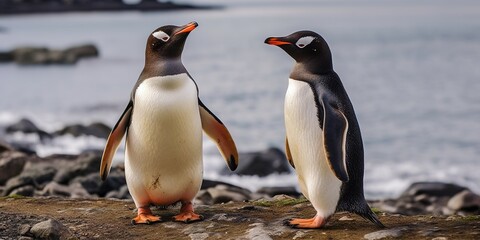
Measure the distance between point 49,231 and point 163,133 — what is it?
1.00 meters

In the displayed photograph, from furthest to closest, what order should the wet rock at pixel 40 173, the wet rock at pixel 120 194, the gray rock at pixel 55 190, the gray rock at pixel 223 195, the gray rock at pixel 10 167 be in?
the gray rock at pixel 10 167 < the wet rock at pixel 40 173 < the wet rock at pixel 120 194 < the gray rock at pixel 55 190 < the gray rock at pixel 223 195

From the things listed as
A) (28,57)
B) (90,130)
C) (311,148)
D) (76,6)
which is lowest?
(76,6)

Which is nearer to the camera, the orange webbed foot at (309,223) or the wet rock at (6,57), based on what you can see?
the orange webbed foot at (309,223)

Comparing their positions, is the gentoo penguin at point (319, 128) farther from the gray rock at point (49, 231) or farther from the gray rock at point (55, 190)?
the gray rock at point (55, 190)

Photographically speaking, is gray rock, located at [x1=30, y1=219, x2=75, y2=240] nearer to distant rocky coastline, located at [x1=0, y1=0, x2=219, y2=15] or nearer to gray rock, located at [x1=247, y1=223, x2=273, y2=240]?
gray rock, located at [x1=247, y1=223, x2=273, y2=240]

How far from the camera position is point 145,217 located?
5.87 metres

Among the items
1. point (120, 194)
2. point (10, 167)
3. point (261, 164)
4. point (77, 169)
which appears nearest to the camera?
point (120, 194)

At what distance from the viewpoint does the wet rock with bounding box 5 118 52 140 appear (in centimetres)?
1759

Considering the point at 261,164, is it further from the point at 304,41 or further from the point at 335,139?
the point at 335,139

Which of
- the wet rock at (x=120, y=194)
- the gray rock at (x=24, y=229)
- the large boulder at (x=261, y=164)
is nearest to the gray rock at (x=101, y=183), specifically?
the wet rock at (x=120, y=194)

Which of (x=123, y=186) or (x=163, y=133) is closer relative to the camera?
(x=163, y=133)

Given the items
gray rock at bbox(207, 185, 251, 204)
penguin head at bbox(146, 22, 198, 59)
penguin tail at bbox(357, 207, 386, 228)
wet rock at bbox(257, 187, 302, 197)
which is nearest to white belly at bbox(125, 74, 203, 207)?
penguin head at bbox(146, 22, 198, 59)

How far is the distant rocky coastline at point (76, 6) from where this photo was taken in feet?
368

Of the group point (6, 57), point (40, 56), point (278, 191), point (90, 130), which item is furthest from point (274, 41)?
point (6, 57)
